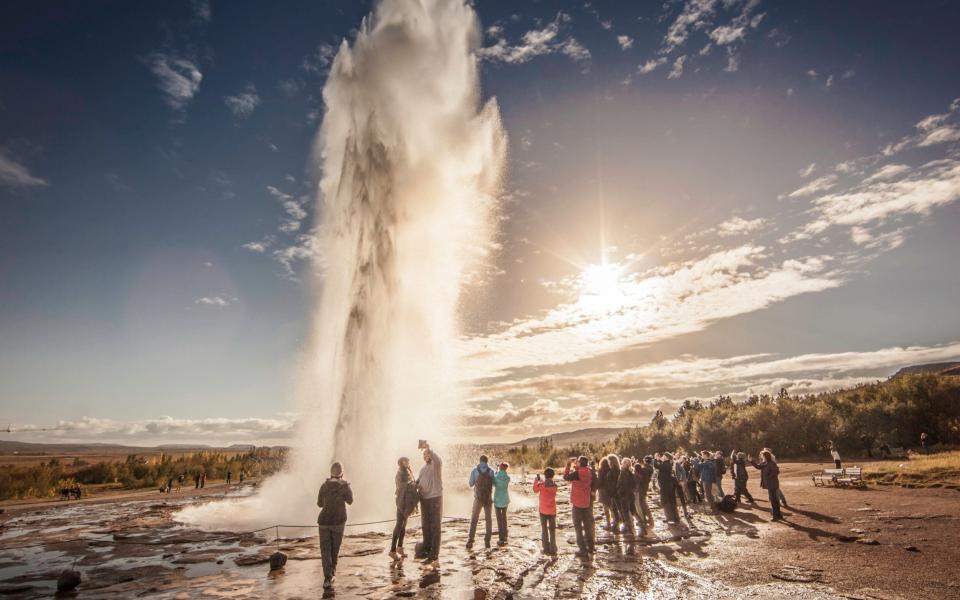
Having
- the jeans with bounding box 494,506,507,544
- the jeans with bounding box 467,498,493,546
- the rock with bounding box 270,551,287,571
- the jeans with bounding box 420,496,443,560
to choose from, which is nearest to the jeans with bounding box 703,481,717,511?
the jeans with bounding box 494,506,507,544

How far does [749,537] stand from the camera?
12.5m

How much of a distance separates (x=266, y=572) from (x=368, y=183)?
19036 mm

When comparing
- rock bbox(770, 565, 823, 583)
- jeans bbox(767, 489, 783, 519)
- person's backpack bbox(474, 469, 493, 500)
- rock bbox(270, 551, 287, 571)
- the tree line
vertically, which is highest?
person's backpack bbox(474, 469, 493, 500)

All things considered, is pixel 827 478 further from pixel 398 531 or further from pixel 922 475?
pixel 398 531

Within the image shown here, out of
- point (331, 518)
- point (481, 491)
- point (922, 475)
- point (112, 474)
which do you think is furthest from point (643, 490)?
point (112, 474)

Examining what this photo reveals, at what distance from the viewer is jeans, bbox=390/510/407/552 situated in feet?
35.0

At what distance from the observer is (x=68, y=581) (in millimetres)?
9422

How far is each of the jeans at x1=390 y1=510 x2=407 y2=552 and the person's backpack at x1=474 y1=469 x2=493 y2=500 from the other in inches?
78.6

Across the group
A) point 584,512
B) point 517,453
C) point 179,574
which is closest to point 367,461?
point 179,574

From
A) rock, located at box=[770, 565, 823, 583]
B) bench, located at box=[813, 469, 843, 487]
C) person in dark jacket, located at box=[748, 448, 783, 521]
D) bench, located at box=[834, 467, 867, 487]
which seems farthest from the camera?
bench, located at box=[813, 469, 843, 487]

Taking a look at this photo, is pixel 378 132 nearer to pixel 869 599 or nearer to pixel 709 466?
pixel 709 466

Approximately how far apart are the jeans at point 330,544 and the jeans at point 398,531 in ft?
6.52

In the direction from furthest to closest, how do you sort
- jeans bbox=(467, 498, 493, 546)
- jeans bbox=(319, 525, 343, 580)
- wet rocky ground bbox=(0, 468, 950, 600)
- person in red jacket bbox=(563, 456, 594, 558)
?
jeans bbox=(467, 498, 493, 546) → person in red jacket bbox=(563, 456, 594, 558) → jeans bbox=(319, 525, 343, 580) → wet rocky ground bbox=(0, 468, 950, 600)

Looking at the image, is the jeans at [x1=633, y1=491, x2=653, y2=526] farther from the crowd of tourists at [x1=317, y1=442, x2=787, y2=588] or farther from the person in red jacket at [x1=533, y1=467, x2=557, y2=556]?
the person in red jacket at [x1=533, y1=467, x2=557, y2=556]
